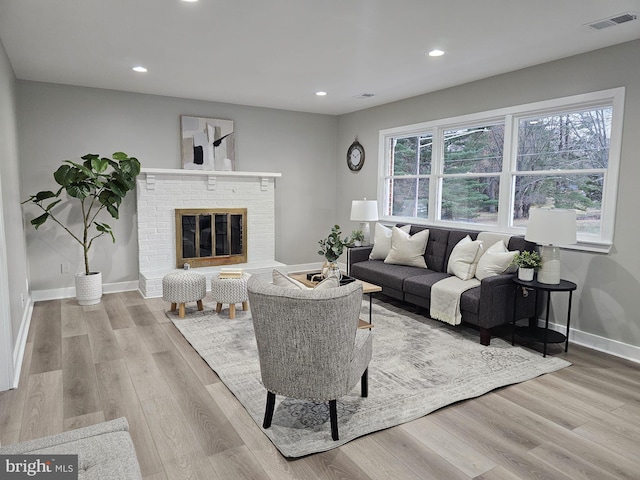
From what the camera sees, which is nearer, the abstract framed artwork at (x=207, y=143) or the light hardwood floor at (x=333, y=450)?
the light hardwood floor at (x=333, y=450)

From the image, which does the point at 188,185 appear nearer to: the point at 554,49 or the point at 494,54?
the point at 494,54

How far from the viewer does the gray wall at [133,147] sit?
5.14m

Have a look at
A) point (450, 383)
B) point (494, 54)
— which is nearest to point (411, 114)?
point (494, 54)

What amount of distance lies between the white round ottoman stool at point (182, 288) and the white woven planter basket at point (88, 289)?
1.05 m

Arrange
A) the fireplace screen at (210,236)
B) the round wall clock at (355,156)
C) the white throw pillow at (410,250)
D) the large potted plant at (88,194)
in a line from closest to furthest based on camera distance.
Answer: the large potted plant at (88,194) < the white throw pillow at (410,250) < the fireplace screen at (210,236) < the round wall clock at (355,156)

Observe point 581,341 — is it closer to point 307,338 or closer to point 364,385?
point 364,385

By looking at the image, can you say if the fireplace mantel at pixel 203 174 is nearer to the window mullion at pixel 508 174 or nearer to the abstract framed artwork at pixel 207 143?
the abstract framed artwork at pixel 207 143


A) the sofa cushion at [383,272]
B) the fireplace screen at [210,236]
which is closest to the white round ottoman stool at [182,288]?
the fireplace screen at [210,236]

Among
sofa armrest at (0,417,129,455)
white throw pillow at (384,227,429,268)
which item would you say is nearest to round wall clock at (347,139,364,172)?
white throw pillow at (384,227,429,268)

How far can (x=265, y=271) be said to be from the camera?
6.18m

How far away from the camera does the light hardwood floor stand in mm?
2207

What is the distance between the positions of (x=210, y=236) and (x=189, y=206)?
0.51 metres

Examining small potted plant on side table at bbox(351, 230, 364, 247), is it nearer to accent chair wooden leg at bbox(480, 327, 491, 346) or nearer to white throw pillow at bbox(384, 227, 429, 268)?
white throw pillow at bbox(384, 227, 429, 268)

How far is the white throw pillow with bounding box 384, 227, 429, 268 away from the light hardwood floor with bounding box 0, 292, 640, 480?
Answer: 1.80m
